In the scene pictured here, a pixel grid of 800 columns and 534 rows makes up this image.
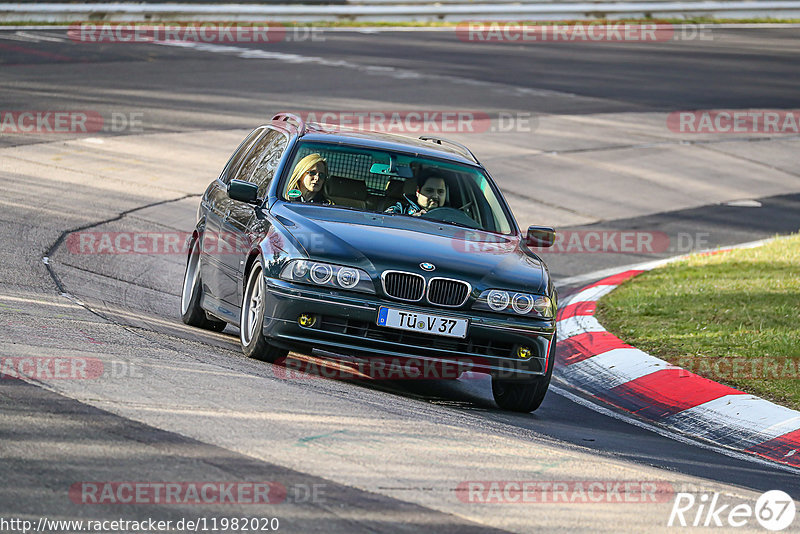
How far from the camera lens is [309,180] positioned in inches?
344

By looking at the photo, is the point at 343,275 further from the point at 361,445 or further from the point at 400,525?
the point at 400,525

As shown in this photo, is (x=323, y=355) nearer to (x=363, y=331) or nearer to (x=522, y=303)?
(x=363, y=331)

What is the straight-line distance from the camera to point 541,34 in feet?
114

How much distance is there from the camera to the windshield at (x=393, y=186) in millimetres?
8734

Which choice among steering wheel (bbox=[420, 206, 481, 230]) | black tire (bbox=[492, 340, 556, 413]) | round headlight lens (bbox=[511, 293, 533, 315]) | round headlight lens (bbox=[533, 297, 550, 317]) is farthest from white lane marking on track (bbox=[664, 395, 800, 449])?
steering wheel (bbox=[420, 206, 481, 230])

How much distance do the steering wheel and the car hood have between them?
0.18 m

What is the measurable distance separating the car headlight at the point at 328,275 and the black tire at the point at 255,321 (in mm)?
274

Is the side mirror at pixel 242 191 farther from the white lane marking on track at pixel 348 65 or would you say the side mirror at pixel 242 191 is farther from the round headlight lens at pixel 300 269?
the white lane marking on track at pixel 348 65

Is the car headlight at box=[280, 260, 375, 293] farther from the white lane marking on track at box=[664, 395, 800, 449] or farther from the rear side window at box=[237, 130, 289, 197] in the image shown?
the white lane marking on track at box=[664, 395, 800, 449]

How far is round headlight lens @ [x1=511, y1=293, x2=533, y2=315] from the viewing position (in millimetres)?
7688

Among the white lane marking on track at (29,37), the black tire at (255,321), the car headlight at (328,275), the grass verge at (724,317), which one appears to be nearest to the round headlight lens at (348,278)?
the car headlight at (328,275)

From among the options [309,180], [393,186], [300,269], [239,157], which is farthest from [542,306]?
[239,157]

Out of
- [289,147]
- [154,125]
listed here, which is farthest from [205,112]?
[289,147]

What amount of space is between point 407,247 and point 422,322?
0.55 metres
